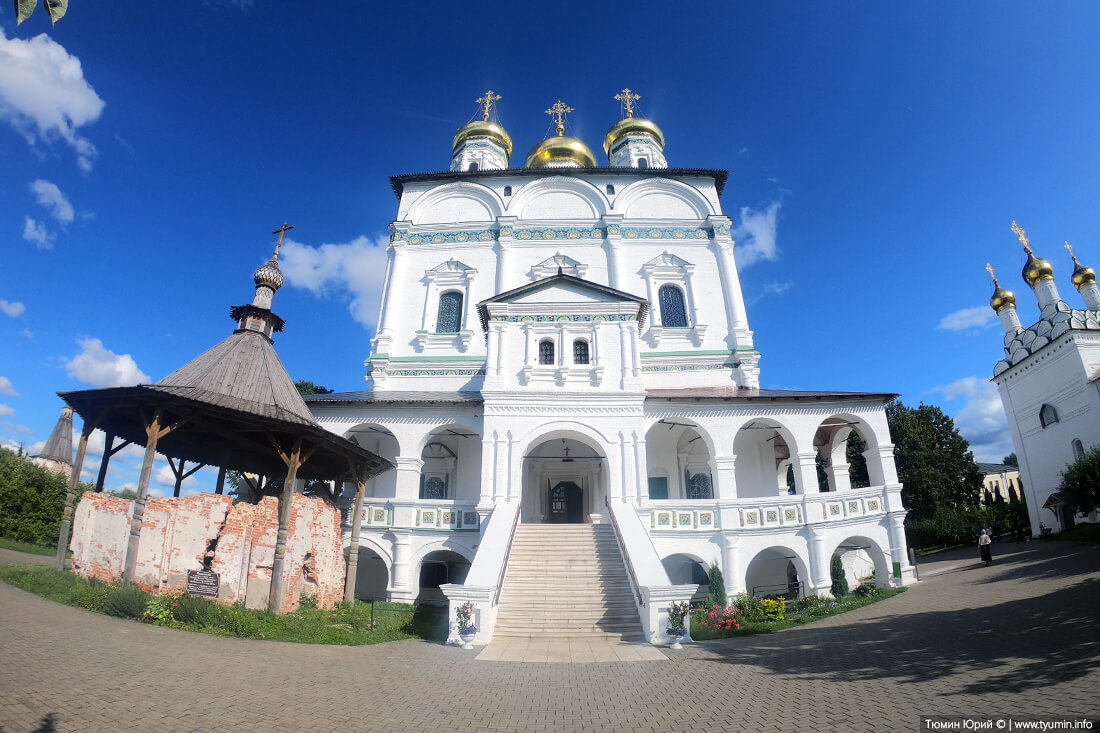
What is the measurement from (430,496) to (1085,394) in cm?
2808

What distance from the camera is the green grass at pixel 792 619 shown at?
33.7 feet

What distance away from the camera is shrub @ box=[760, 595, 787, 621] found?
11.6 metres

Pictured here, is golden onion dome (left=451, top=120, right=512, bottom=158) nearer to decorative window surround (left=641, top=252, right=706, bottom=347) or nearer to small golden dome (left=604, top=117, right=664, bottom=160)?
small golden dome (left=604, top=117, right=664, bottom=160)

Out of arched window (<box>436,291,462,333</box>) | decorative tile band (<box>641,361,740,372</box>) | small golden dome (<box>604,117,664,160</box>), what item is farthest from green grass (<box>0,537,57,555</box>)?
small golden dome (<box>604,117,664,160</box>)

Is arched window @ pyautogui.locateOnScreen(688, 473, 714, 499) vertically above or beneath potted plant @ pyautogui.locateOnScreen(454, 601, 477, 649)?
above

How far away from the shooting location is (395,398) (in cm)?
1622

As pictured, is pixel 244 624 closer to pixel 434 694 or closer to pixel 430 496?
pixel 434 694

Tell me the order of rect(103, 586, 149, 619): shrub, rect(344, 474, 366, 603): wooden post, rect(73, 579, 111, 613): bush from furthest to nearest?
1. rect(344, 474, 366, 603): wooden post
2. rect(73, 579, 111, 613): bush
3. rect(103, 586, 149, 619): shrub

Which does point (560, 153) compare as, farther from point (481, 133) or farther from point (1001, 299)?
point (1001, 299)

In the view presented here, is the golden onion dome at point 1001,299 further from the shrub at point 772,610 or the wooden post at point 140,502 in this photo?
the wooden post at point 140,502

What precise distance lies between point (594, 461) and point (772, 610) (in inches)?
281

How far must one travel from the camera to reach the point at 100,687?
550cm

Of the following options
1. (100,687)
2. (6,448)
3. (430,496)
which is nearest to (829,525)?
Result: (430,496)

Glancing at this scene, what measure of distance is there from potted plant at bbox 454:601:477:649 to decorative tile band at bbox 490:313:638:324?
344 inches
